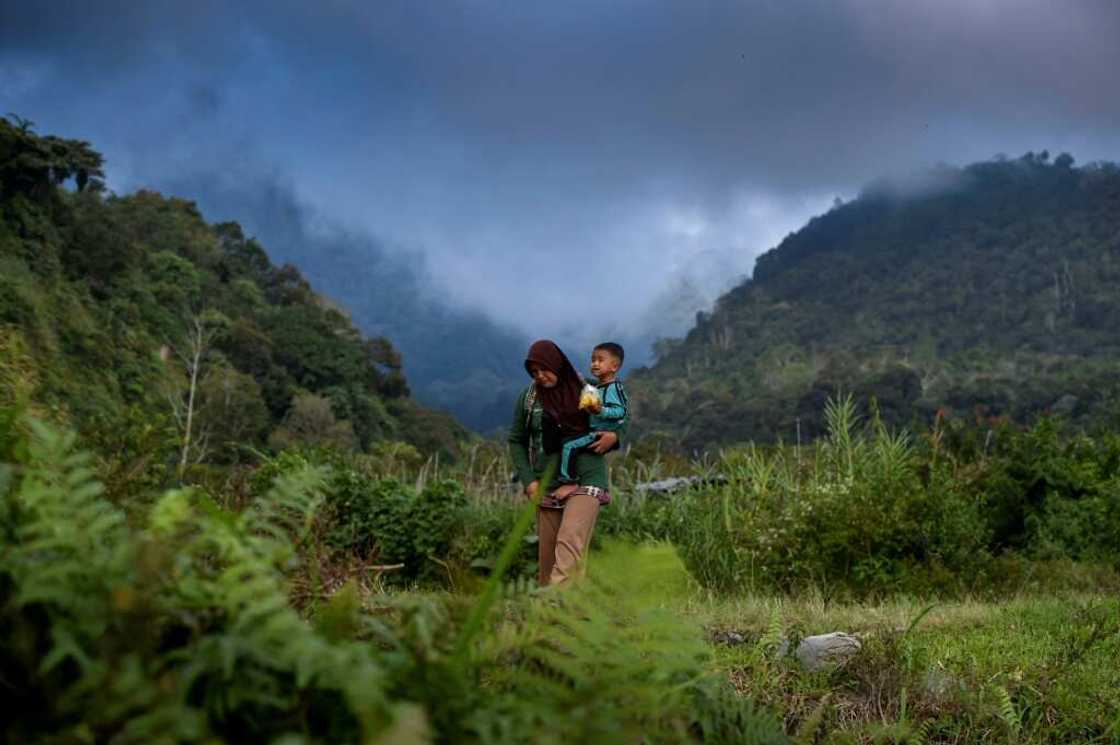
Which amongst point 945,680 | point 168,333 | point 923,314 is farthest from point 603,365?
point 923,314

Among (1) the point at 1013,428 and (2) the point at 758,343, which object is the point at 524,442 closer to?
(1) the point at 1013,428

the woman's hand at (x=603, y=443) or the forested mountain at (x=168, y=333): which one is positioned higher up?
the forested mountain at (x=168, y=333)

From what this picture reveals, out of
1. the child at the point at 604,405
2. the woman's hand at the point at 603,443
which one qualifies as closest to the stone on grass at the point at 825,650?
the woman's hand at the point at 603,443

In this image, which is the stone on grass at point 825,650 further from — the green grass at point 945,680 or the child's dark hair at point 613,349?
the child's dark hair at point 613,349

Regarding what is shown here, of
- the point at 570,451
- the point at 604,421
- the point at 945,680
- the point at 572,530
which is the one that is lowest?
the point at 945,680

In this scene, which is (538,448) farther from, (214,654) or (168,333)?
(168,333)

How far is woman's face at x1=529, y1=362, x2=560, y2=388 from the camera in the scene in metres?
5.88

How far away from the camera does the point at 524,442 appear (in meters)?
6.40

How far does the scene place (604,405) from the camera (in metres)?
6.02

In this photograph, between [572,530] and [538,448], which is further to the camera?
[538,448]

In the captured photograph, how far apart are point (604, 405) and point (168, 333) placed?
1591 inches

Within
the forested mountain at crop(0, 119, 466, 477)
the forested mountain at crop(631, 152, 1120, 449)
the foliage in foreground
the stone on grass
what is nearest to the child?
the stone on grass

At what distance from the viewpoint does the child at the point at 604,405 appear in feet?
19.5

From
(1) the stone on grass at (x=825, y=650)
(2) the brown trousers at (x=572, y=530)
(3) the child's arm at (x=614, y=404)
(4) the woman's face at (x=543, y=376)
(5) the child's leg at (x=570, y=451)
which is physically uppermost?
(4) the woman's face at (x=543, y=376)
